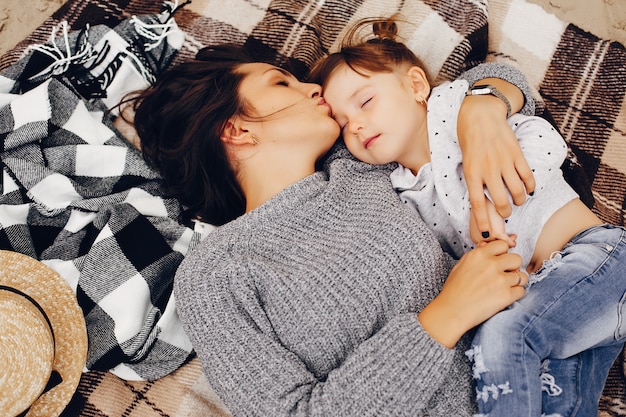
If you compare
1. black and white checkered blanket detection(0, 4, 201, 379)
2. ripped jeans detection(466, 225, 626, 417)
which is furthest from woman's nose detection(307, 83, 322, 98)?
ripped jeans detection(466, 225, 626, 417)

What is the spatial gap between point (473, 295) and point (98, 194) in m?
0.99

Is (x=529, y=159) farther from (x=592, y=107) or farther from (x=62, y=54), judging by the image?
(x=62, y=54)

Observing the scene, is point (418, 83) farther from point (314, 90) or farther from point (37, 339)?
point (37, 339)

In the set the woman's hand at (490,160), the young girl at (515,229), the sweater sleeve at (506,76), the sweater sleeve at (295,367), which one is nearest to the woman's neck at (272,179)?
the young girl at (515,229)

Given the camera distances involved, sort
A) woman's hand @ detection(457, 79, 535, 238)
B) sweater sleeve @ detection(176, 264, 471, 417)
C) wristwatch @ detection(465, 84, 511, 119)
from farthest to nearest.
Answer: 1. wristwatch @ detection(465, 84, 511, 119)
2. woman's hand @ detection(457, 79, 535, 238)
3. sweater sleeve @ detection(176, 264, 471, 417)

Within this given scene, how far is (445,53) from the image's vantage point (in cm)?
151

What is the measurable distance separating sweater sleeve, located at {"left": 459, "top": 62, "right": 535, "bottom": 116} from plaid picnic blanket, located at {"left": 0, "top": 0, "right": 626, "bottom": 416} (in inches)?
3.9

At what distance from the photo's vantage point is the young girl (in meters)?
1.04

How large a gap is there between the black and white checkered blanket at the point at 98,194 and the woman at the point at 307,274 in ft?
0.57

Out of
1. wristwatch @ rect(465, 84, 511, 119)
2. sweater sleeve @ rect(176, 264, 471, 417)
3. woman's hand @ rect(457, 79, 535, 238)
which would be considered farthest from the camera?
wristwatch @ rect(465, 84, 511, 119)

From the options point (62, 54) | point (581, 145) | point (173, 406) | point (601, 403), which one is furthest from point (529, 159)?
point (62, 54)

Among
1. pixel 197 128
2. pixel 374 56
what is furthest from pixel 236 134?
pixel 374 56

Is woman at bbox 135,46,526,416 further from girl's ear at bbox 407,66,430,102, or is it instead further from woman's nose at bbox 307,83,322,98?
girl's ear at bbox 407,66,430,102

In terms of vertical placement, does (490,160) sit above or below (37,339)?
above
